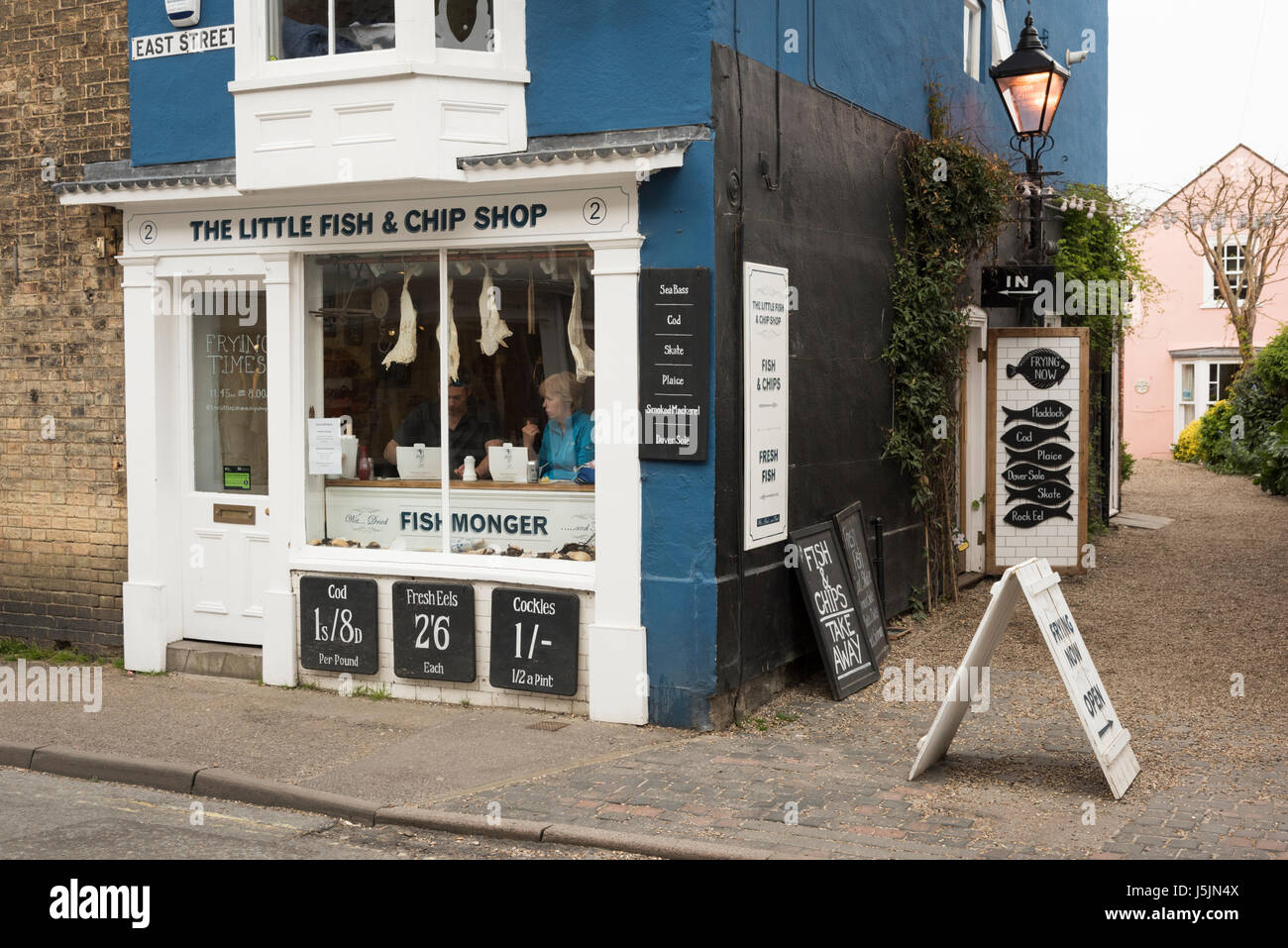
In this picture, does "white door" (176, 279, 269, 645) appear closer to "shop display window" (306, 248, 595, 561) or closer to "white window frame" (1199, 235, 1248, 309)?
"shop display window" (306, 248, 595, 561)

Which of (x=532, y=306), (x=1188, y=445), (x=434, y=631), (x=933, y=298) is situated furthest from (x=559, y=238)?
(x=1188, y=445)

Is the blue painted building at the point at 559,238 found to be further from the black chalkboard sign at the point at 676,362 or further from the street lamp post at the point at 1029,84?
the street lamp post at the point at 1029,84

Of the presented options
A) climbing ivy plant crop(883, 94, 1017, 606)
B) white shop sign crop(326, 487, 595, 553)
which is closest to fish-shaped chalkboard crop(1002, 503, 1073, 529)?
climbing ivy plant crop(883, 94, 1017, 606)

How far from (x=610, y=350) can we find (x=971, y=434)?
6.24 meters

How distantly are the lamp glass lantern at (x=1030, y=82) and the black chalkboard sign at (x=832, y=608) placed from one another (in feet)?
14.6

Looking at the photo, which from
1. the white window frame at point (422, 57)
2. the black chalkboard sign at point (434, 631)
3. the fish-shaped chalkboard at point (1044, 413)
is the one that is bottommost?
the black chalkboard sign at point (434, 631)

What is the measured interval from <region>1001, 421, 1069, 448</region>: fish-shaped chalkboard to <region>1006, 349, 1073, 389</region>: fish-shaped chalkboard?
1.33 feet

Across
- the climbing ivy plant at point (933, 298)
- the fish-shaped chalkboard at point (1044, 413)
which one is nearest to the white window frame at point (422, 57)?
the climbing ivy plant at point (933, 298)

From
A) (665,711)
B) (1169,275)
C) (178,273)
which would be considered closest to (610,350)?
(665,711)

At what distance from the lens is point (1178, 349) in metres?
33.0

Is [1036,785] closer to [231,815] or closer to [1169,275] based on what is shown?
[231,815]

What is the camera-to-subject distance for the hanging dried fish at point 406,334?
8.89 m

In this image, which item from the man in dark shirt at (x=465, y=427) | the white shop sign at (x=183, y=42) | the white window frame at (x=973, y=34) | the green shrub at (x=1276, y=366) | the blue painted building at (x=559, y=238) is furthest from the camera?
the green shrub at (x=1276, y=366)

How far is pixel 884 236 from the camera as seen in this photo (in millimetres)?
10500
